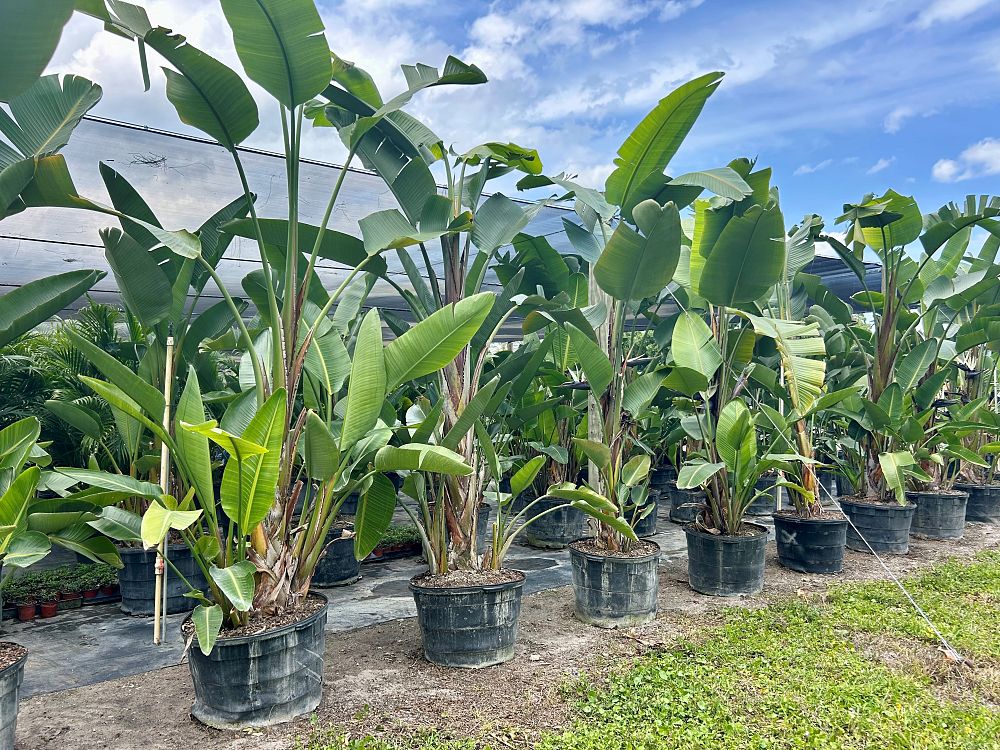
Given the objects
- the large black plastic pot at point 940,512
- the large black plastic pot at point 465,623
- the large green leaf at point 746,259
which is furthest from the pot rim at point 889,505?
the large black plastic pot at point 465,623

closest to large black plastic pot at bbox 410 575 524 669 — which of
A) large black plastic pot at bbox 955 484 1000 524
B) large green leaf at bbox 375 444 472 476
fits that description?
large green leaf at bbox 375 444 472 476

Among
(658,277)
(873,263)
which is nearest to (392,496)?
(658,277)

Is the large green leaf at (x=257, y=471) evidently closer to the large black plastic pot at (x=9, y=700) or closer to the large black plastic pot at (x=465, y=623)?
the large black plastic pot at (x=9, y=700)

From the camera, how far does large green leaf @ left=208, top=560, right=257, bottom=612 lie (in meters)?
1.96

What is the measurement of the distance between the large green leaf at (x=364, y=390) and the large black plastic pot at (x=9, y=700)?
1076 mm

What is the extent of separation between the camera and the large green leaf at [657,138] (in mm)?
2877

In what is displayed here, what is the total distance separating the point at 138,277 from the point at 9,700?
1.42m

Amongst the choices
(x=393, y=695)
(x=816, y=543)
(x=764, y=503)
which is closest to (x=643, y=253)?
(x=393, y=695)

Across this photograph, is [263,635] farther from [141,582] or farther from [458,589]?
[141,582]

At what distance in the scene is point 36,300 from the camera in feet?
8.13

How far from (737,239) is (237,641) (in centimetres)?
257

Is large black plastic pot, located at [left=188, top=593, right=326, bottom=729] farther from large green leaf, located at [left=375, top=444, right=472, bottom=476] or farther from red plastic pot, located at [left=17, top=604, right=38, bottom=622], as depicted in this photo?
red plastic pot, located at [left=17, top=604, right=38, bottom=622]

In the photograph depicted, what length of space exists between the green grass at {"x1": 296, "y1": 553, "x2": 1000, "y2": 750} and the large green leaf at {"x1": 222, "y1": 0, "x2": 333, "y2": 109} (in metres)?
2.06

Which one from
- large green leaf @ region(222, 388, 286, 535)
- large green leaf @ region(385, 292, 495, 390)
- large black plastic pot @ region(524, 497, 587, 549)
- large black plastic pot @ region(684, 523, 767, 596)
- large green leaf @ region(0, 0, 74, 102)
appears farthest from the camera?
large black plastic pot @ region(524, 497, 587, 549)
